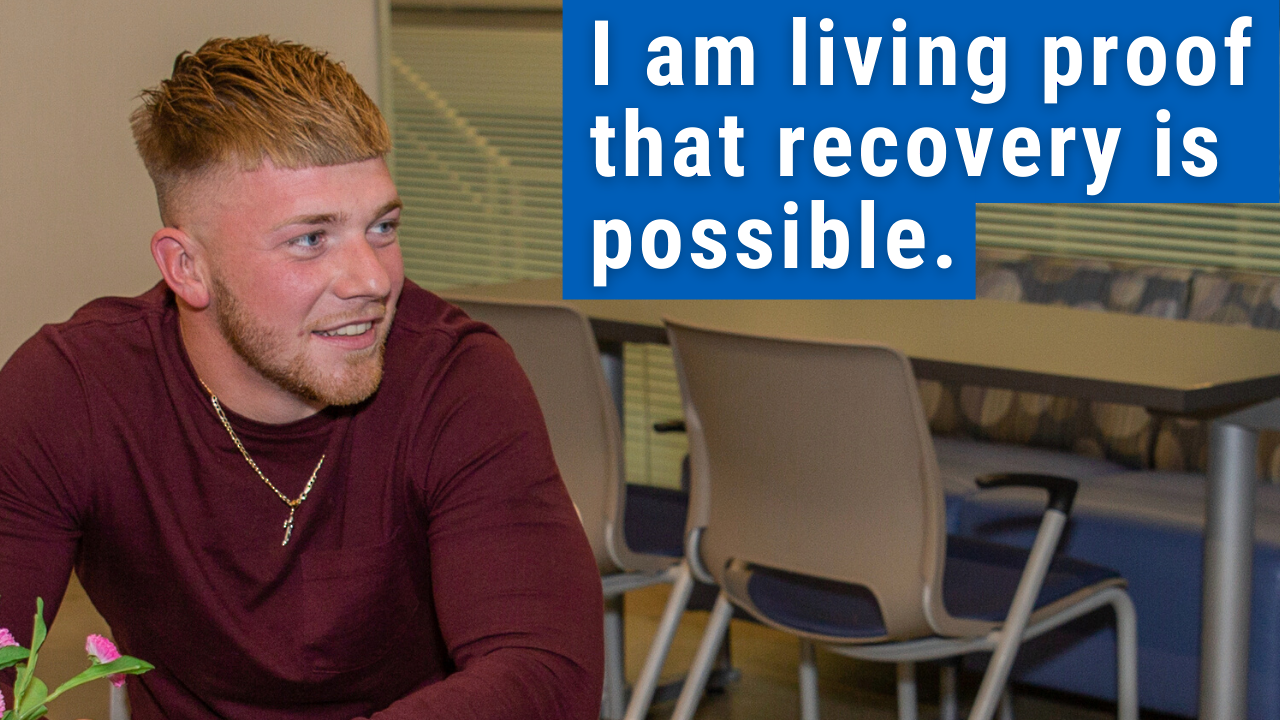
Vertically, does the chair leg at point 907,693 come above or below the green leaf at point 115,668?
below

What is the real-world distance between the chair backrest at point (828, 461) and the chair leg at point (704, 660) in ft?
0.56

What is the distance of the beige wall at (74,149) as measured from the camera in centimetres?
356

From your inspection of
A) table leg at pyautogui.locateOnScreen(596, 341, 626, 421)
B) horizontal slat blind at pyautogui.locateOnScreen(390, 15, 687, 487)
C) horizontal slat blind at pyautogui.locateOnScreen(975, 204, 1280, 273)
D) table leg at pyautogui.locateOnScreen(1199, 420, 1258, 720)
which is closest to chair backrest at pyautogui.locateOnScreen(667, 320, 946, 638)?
table leg at pyautogui.locateOnScreen(1199, 420, 1258, 720)

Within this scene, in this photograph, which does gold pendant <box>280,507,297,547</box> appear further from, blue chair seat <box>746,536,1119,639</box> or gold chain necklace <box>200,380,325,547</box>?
blue chair seat <box>746,536,1119,639</box>

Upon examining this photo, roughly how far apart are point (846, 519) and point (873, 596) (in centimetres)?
15

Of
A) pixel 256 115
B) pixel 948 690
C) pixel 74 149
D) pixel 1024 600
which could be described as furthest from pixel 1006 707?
pixel 74 149

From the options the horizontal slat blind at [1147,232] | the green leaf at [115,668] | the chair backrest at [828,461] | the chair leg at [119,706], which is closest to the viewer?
the green leaf at [115,668]

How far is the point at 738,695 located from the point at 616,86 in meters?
2.11

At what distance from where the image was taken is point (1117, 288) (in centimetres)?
375

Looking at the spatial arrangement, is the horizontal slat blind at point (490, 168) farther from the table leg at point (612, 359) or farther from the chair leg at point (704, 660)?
the chair leg at point (704, 660)

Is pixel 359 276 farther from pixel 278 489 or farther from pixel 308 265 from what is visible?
pixel 278 489

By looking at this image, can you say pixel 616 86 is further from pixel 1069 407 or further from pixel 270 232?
pixel 270 232

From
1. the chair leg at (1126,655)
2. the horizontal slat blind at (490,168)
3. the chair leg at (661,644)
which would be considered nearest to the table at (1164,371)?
the chair leg at (1126,655)

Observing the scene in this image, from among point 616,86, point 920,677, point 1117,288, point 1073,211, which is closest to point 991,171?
point 1073,211
